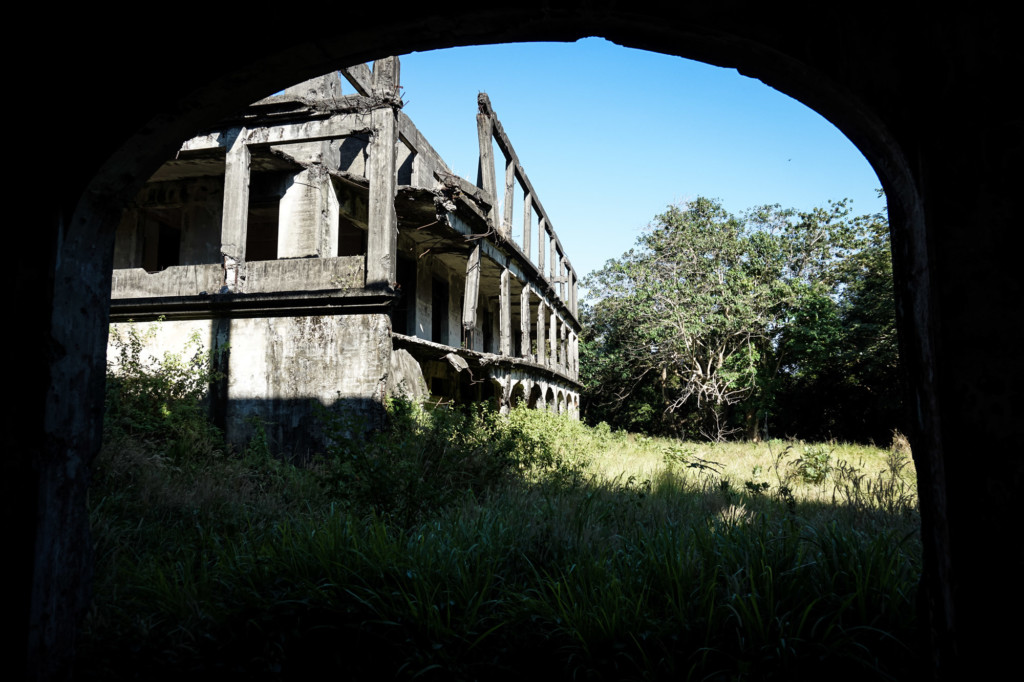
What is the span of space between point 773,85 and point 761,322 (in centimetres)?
1830

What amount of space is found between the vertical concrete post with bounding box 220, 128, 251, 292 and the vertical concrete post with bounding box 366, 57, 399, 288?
223 cm

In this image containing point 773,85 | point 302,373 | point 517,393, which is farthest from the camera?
point 517,393

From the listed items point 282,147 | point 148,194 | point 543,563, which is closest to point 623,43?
point 543,563

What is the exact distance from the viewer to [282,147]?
10.6m

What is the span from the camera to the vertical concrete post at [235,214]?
9.62 metres

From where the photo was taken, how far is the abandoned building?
8.98 m

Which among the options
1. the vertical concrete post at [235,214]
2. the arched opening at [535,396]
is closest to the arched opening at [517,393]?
the arched opening at [535,396]

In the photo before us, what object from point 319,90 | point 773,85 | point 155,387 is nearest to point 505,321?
point 319,90

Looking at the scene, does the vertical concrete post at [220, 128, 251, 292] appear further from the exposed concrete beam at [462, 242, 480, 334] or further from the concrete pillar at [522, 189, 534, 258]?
the concrete pillar at [522, 189, 534, 258]

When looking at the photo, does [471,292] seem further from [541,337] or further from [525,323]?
[541,337]

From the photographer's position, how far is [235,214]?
9977mm

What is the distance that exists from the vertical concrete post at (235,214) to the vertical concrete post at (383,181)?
223 centimetres

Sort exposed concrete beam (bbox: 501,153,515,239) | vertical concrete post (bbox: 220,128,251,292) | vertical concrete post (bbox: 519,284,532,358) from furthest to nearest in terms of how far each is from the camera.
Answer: vertical concrete post (bbox: 519,284,532,358) → exposed concrete beam (bbox: 501,153,515,239) → vertical concrete post (bbox: 220,128,251,292)

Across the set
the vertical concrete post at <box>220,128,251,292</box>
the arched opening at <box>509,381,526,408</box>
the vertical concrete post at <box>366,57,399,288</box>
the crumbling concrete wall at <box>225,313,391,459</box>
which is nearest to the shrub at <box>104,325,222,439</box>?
the crumbling concrete wall at <box>225,313,391,459</box>
